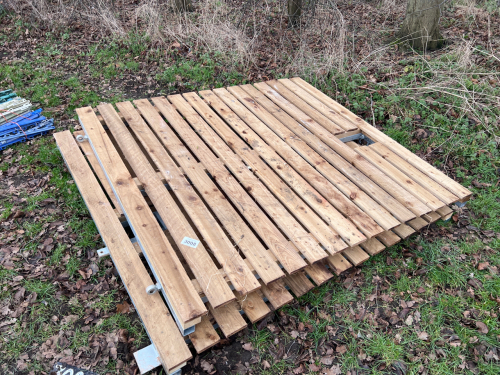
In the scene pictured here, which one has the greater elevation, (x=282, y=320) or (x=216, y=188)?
(x=216, y=188)

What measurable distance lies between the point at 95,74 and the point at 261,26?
282cm

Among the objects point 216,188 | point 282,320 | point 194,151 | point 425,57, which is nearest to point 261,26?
point 425,57

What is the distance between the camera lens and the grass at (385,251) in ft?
7.14

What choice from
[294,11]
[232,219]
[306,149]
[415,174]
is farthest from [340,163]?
[294,11]

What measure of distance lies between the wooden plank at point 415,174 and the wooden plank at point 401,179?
Result: 0.05 meters

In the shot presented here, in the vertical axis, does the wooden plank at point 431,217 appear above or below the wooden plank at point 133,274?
below

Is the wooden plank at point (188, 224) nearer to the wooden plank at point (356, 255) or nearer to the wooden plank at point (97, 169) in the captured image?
the wooden plank at point (97, 169)

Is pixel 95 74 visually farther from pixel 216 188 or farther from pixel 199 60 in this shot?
pixel 216 188

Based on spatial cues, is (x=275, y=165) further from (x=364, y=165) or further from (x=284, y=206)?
(x=364, y=165)

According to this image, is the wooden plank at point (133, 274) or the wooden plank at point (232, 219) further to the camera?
the wooden plank at point (232, 219)

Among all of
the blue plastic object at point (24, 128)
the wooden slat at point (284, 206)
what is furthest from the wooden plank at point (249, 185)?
the blue plastic object at point (24, 128)

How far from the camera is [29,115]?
374cm

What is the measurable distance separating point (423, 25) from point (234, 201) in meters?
3.97

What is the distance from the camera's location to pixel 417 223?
9.02ft
